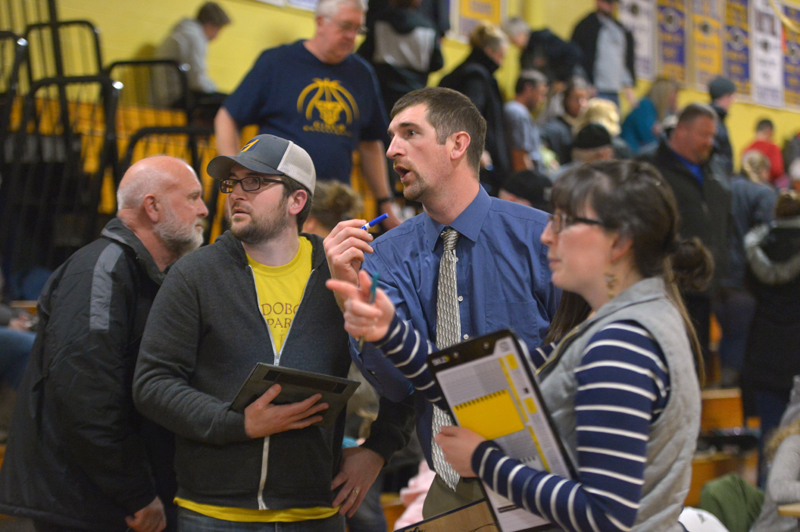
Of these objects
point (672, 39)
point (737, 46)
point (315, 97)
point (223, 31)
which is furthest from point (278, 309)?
point (737, 46)

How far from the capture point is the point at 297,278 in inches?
85.5

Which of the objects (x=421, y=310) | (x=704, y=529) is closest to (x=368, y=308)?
(x=421, y=310)

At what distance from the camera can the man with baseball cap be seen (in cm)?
194

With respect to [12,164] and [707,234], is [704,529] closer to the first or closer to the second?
[707,234]

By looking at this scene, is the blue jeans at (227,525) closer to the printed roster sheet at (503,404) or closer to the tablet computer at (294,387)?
the tablet computer at (294,387)

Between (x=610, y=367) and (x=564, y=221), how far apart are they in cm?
30

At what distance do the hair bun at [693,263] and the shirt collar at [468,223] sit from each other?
2058 millimetres

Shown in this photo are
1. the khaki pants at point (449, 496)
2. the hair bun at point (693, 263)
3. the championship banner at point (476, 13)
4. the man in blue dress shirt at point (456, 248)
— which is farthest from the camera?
the championship banner at point (476, 13)

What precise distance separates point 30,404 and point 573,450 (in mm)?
1645

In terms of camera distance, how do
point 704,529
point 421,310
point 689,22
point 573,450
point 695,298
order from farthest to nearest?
point 689,22, point 695,298, point 704,529, point 421,310, point 573,450

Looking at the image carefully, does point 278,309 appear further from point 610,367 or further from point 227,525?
point 610,367

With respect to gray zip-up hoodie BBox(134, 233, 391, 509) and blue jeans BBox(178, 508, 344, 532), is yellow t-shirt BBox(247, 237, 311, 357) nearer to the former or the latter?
gray zip-up hoodie BBox(134, 233, 391, 509)

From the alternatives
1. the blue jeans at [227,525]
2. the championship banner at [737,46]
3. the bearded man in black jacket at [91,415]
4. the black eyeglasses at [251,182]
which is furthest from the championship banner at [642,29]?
the blue jeans at [227,525]

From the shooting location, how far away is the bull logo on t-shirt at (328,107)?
137 inches
